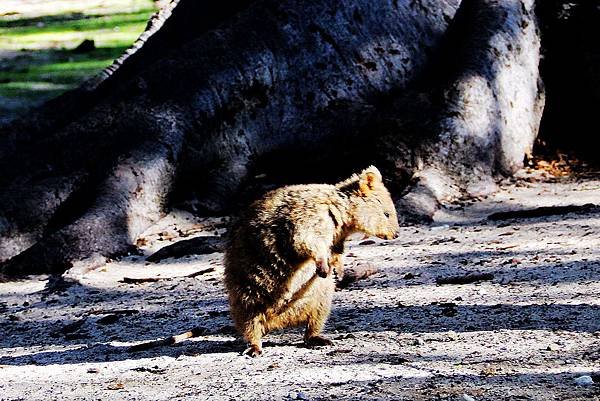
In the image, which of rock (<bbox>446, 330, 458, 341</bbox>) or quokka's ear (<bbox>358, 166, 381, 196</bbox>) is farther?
quokka's ear (<bbox>358, 166, 381, 196</bbox>)

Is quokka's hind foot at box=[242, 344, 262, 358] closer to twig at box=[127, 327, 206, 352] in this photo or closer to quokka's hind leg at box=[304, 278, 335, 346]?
quokka's hind leg at box=[304, 278, 335, 346]

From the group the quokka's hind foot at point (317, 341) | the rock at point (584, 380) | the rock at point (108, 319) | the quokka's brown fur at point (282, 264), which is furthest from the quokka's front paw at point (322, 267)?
the rock at point (108, 319)

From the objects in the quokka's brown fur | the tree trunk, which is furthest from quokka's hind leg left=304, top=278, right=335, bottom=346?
the tree trunk

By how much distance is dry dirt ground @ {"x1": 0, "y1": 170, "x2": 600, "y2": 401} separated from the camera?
4.96 metres

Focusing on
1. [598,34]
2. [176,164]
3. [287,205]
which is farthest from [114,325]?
[598,34]

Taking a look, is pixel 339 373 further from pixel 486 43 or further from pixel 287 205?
pixel 486 43

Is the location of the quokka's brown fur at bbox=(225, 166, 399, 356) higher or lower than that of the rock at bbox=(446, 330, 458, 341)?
higher

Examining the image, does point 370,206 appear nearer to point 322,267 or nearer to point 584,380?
point 322,267

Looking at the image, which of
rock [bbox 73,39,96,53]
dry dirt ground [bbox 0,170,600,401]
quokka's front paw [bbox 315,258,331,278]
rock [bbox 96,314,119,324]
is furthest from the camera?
rock [bbox 73,39,96,53]

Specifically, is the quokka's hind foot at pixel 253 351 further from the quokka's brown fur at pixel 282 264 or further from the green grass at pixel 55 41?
the green grass at pixel 55 41

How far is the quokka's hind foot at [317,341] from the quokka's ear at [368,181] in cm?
89

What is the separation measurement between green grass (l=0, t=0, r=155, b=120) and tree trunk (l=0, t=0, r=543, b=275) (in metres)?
4.53

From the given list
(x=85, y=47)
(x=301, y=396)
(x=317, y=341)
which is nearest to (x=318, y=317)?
(x=317, y=341)

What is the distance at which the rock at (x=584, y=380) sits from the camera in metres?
4.68
